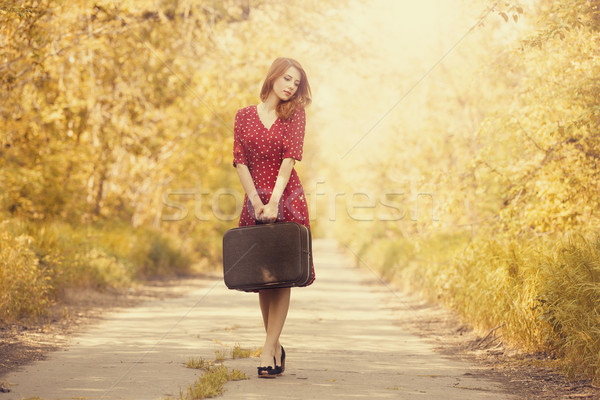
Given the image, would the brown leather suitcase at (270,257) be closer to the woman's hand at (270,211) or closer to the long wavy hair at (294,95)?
the woman's hand at (270,211)

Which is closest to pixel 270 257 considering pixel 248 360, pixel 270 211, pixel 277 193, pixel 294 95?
pixel 270 211

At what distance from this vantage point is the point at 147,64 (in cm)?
1783

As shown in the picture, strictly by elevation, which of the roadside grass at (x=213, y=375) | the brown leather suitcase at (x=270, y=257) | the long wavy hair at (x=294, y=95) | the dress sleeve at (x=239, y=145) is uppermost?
the long wavy hair at (x=294, y=95)

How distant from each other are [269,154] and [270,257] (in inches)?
31.9

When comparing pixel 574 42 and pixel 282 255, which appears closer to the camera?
pixel 282 255

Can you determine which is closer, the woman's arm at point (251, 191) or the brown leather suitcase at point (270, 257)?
the brown leather suitcase at point (270, 257)

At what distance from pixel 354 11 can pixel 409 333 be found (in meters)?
9.43

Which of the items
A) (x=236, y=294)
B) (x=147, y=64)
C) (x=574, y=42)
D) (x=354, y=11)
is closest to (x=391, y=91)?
(x=354, y=11)

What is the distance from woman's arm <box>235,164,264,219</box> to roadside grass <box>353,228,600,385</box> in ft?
8.77

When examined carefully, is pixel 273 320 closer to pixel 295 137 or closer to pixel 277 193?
pixel 277 193

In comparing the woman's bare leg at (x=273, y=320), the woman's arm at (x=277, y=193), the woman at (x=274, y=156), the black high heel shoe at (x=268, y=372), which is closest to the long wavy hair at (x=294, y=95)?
the woman at (x=274, y=156)

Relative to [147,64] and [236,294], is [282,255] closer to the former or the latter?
[236,294]

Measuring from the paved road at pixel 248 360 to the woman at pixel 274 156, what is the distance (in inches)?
16.6

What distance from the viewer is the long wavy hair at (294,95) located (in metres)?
5.70
